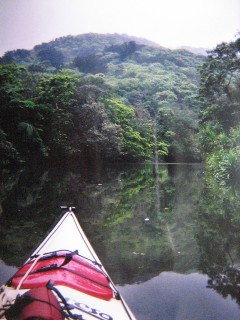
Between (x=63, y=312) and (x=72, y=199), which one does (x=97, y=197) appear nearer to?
(x=72, y=199)

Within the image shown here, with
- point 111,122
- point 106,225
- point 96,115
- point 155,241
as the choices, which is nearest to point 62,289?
point 155,241

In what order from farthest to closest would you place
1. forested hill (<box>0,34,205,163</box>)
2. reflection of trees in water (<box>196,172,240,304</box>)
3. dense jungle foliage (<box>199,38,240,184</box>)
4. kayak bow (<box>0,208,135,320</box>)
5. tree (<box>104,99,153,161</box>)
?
tree (<box>104,99,153,161</box>), forested hill (<box>0,34,205,163</box>), dense jungle foliage (<box>199,38,240,184</box>), reflection of trees in water (<box>196,172,240,304</box>), kayak bow (<box>0,208,135,320</box>)

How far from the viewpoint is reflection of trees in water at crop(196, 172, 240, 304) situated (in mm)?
2557

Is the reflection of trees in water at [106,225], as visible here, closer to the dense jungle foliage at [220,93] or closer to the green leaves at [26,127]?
the green leaves at [26,127]

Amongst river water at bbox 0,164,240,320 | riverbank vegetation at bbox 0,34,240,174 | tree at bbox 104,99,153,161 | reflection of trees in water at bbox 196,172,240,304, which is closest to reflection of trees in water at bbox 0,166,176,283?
river water at bbox 0,164,240,320

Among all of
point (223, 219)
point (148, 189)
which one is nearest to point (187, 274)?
point (223, 219)

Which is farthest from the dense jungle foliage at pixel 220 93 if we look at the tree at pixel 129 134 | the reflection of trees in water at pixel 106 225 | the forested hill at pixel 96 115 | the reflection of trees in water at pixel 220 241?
the reflection of trees in water at pixel 106 225

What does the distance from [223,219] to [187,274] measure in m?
2.04

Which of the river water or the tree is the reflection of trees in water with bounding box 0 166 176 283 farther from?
the tree

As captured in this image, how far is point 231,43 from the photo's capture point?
1402cm

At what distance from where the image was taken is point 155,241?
363cm

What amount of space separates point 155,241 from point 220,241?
0.76 meters

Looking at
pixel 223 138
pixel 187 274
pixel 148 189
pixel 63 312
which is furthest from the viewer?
pixel 223 138

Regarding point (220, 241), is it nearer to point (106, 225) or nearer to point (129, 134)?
point (106, 225)
